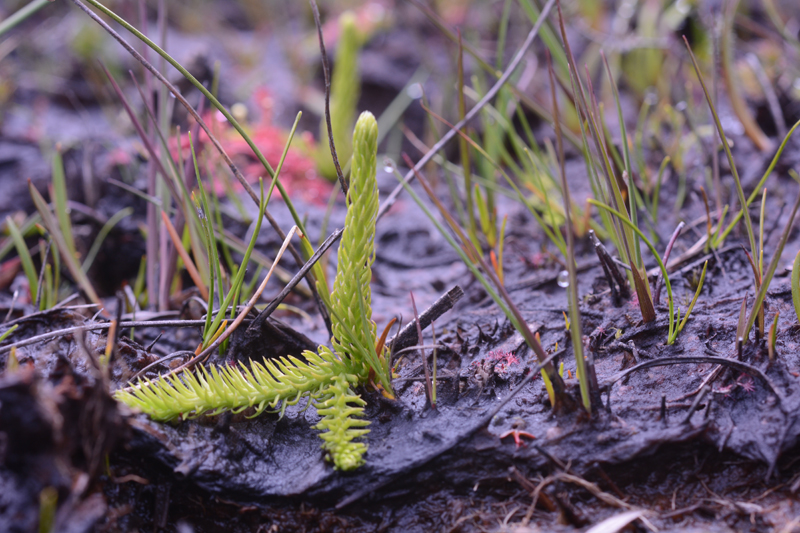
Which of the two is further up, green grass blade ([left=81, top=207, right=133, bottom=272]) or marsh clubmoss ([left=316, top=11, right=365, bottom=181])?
marsh clubmoss ([left=316, top=11, right=365, bottom=181])

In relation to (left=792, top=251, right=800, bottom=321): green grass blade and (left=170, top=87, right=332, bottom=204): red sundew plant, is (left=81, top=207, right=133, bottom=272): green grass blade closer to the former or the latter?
(left=170, top=87, right=332, bottom=204): red sundew plant

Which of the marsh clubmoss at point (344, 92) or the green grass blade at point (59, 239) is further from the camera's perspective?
the marsh clubmoss at point (344, 92)

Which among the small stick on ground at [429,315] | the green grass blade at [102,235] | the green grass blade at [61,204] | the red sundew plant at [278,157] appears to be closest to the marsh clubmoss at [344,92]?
the red sundew plant at [278,157]

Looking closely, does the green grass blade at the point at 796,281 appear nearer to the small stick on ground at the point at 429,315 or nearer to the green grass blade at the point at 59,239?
the small stick on ground at the point at 429,315

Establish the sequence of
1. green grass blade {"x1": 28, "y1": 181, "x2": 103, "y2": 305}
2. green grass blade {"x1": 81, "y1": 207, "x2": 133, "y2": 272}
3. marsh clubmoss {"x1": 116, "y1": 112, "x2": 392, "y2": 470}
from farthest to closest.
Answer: green grass blade {"x1": 81, "y1": 207, "x2": 133, "y2": 272} → green grass blade {"x1": 28, "y1": 181, "x2": 103, "y2": 305} → marsh clubmoss {"x1": 116, "y1": 112, "x2": 392, "y2": 470}

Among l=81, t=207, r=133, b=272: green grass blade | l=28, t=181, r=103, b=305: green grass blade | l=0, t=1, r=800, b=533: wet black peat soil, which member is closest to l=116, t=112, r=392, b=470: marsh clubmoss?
l=0, t=1, r=800, b=533: wet black peat soil

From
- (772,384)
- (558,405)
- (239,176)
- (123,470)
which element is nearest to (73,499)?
(123,470)

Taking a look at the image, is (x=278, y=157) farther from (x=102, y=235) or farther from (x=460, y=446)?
(x=460, y=446)
